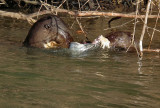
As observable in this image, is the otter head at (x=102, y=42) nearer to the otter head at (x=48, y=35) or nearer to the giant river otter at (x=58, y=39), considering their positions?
the giant river otter at (x=58, y=39)

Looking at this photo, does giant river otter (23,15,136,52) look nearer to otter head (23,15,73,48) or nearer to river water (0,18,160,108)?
otter head (23,15,73,48)

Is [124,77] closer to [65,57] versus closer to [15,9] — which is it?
[65,57]

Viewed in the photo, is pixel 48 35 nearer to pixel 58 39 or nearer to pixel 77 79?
pixel 58 39

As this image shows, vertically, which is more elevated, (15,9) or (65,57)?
(15,9)

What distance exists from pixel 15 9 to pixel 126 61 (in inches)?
345

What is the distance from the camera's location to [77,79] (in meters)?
4.57

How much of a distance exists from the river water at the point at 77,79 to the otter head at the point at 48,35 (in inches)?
Result: 10.9

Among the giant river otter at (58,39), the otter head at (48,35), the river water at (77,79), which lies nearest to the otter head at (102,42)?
the giant river otter at (58,39)

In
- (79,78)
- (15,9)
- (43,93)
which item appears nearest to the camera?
(43,93)

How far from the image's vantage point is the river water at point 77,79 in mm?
3729

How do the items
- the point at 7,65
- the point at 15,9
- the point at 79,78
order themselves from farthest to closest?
the point at 15,9 < the point at 7,65 < the point at 79,78

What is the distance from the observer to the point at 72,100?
3770mm

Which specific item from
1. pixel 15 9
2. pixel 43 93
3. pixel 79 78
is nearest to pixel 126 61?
pixel 79 78

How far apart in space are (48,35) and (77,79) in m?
2.58
